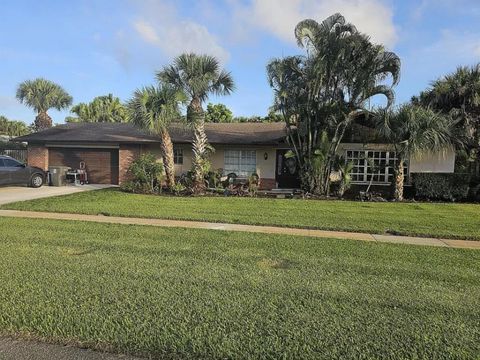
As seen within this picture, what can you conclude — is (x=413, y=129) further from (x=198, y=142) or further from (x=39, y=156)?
(x=39, y=156)

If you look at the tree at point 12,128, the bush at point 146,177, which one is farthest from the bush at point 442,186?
the tree at point 12,128

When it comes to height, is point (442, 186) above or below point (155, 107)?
below

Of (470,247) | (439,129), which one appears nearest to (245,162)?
(439,129)

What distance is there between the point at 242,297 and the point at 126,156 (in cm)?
1717

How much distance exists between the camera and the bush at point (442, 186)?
16.4 m

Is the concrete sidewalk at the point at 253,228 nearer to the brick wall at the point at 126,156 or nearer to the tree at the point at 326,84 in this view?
the tree at the point at 326,84

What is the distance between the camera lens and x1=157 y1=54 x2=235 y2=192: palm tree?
16.7 meters

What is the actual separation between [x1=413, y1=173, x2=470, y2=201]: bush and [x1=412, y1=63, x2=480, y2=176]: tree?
102 centimetres

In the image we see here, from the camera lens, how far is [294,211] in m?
12.6

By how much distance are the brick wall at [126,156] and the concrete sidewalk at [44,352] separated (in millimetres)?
17576

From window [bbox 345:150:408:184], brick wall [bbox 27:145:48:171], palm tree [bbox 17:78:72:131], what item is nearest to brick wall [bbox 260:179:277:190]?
window [bbox 345:150:408:184]

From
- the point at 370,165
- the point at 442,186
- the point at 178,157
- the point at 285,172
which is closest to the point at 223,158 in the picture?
the point at 178,157

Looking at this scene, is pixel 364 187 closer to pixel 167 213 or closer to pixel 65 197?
pixel 167 213

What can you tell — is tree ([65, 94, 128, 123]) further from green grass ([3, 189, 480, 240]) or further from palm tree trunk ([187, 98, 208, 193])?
green grass ([3, 189, 480, 240])
